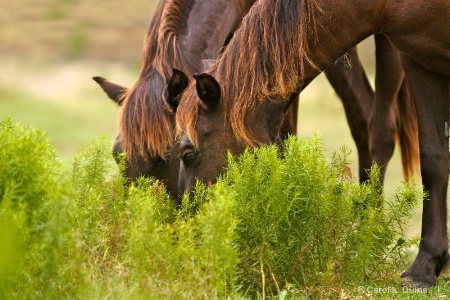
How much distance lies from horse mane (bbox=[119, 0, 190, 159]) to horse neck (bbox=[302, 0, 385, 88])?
0.99 m

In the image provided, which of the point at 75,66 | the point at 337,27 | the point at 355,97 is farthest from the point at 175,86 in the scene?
the point at 75,66

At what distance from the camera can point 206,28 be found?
6164mm

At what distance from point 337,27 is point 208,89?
2.90 ft

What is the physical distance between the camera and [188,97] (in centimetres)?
496

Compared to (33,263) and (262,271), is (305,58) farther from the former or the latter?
(33,263)

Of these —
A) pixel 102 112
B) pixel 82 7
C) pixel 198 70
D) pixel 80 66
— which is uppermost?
pixel 82 7

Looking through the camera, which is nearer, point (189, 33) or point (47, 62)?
point (189, 33)

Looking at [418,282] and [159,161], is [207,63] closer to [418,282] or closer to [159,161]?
[159,161]

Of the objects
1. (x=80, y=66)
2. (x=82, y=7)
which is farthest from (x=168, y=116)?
(x=82, y=7)

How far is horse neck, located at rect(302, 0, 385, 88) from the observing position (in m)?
4.99

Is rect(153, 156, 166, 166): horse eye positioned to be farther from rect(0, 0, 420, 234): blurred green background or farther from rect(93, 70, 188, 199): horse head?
rect(0, 0, 420, 234): blurred green background

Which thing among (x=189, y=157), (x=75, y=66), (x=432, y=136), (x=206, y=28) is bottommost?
(x=189, y=157)

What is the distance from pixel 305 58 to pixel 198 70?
46.1 inches

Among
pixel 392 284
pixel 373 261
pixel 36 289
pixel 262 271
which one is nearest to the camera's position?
pixel 36 289
